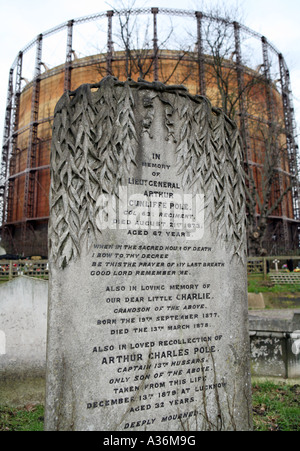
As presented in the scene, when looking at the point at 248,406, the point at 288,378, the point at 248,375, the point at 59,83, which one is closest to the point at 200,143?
the point at 248,375

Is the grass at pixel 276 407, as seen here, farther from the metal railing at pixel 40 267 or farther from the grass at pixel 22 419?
the metal railing at pixel 40 267

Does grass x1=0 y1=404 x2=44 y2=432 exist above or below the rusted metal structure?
below

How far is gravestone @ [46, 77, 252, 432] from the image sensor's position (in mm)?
2477

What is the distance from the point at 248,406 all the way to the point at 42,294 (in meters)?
2.76

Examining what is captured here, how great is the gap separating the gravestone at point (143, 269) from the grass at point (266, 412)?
93 centimetres

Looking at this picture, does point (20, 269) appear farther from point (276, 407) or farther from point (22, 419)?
point (276, 407)

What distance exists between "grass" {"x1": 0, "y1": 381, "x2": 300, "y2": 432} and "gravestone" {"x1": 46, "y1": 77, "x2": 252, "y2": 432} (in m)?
0.93

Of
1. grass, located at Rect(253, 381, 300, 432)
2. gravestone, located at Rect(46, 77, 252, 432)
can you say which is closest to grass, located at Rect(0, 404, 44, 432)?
gravestone, located at Rect(46, 77, 252, 432)

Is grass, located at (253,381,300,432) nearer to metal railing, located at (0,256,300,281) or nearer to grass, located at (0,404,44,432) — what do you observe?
grass, located at (0,404,44,432)

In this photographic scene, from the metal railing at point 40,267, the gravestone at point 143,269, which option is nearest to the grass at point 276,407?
the gravestone at point 143,269

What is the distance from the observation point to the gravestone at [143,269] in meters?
2.48

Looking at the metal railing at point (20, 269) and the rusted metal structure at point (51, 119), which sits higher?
the rusted metal structure at point (51, 119)

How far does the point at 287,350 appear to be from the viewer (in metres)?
4.52
